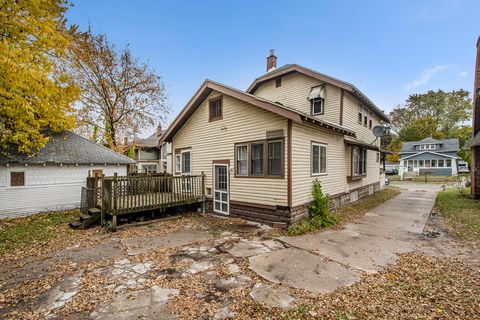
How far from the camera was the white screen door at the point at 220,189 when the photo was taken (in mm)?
9641

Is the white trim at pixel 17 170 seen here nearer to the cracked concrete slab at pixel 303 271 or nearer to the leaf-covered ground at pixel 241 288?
the leaf-covered ground at pixel 241 288

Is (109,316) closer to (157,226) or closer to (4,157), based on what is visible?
(157,226)

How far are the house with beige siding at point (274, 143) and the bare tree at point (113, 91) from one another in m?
8.59

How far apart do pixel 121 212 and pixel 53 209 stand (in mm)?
6401

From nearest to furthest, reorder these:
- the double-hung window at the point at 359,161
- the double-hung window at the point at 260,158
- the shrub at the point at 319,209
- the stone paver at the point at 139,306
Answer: the stone paver at the point at 139,306 < the double-hung window at the point at 260,158 < the shrub at the point at 319,209 < the double-hung window at the point at 359,161

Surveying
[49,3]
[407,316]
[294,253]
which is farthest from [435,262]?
[49,3]

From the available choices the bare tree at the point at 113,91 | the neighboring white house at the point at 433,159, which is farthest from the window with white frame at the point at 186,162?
the neighboring white house at the point at 433,159

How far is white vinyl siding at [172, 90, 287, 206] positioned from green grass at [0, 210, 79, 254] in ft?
19.0

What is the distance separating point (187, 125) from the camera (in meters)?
11.5

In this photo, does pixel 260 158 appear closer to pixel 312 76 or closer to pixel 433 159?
pixel 312 76

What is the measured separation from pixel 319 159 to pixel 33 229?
11.4 metres

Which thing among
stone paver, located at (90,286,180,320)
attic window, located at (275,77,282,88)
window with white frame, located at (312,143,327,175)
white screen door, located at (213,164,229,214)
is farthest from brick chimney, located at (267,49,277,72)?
stone paver, located at (90,286,180,320)

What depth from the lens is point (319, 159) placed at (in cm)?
912

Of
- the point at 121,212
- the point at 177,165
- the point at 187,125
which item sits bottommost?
the point at 121,212
